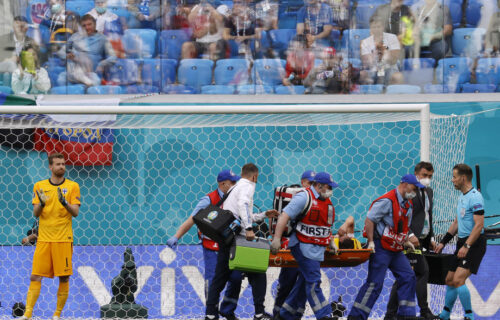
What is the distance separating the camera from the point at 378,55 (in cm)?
1052

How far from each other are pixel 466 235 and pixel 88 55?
5.67 m

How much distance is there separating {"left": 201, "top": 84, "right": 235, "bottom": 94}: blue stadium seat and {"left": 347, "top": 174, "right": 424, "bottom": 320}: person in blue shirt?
149 inches

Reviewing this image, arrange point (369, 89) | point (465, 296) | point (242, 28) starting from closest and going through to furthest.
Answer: point (465, 296), point (369, 89), point (242, 28)

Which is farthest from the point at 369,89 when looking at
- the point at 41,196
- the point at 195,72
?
the point at 41,196

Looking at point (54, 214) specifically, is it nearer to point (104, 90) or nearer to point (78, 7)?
point (104, 90)

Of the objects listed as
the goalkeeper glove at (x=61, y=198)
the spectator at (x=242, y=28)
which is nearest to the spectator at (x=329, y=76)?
the spectator at (x=242, y=28)

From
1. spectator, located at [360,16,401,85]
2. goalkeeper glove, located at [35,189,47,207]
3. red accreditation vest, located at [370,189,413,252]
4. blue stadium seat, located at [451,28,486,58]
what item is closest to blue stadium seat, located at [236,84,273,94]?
spectator, located at [360,16,401,85]

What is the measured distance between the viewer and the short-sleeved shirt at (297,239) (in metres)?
6.83

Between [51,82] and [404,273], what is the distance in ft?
18.4

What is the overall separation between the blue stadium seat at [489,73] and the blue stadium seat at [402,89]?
0.82 m

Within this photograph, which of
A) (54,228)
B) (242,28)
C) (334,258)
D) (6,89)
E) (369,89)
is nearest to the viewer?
(334,258)

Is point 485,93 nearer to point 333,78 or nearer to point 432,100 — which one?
point 432,100

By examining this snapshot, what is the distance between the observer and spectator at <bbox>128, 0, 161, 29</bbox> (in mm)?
10688

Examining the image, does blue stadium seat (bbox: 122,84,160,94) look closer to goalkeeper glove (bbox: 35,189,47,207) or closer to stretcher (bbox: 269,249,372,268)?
goalkeeper glove (bbox: 35,189,47,207)
